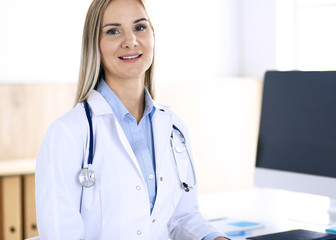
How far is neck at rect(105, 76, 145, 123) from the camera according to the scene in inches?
65.7

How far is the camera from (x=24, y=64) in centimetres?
362

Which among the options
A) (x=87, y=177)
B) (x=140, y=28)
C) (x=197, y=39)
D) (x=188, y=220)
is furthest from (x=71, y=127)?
(x=197, y=39)

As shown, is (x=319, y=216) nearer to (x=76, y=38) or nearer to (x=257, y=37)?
(x=76, y=38)

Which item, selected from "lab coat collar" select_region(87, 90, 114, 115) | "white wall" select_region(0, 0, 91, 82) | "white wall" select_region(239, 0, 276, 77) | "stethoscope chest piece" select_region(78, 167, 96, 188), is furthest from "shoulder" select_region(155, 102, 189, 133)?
"white wall" select_region(239, 0, 276, 77)

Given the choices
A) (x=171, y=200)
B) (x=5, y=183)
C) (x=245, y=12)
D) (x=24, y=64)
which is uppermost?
(x=245, y=12)

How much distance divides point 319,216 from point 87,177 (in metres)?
0.99

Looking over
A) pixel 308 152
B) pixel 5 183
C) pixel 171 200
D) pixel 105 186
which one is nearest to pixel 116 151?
pixel 105 186

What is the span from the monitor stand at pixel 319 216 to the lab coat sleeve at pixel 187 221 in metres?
0.45

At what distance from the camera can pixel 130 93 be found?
1.68 metres

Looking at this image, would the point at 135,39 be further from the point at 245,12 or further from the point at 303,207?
the point at 245,12

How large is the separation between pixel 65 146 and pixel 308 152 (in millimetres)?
902

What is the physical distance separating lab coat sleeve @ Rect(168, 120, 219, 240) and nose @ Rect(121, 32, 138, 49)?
430 millimetres

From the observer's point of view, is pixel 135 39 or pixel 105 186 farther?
pixel 135 39

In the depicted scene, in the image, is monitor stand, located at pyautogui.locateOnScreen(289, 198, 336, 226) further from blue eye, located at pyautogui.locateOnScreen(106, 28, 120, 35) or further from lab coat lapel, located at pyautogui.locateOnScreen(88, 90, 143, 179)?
blue eye, located at pyautogui.locateOnScreen(106, 28, 120, 35)
